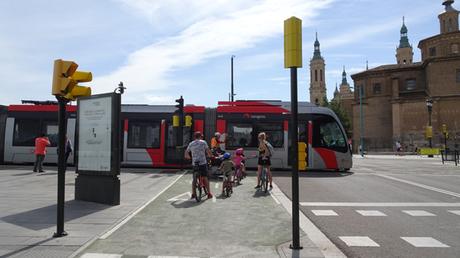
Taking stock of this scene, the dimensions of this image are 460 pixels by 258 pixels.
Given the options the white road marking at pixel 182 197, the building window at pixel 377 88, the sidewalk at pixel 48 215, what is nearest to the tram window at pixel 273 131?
the sidewalk at pixel 48 215

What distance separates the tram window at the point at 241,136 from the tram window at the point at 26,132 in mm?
9938

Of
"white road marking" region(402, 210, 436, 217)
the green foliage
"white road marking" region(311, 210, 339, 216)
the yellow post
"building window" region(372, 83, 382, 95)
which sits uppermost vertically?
"building window" region(372, 83, 382, 95)

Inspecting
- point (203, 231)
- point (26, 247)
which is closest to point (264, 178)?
point (203, 231)

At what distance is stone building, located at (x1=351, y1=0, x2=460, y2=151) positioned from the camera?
66.9 metres

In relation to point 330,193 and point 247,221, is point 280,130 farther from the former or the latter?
point 247,221

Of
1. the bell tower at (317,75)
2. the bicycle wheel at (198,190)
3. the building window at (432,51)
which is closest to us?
the bicycle wheel at (198,190)

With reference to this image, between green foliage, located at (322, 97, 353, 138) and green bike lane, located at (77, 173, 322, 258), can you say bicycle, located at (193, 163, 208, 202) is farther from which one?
green foliage, located at (322, 97, 353, 138)

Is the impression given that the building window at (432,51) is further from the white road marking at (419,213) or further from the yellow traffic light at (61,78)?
the yellow traffic light at (61,78)

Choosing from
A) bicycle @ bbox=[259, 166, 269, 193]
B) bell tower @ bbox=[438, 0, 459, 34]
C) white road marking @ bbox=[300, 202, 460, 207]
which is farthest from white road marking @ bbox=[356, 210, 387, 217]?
bell tower @ bbox=[438, 0, 459, 34]

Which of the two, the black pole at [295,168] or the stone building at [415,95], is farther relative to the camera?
the stone building at [415,95]

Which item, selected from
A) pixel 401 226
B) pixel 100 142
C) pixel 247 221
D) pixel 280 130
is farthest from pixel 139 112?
pixel 401 226

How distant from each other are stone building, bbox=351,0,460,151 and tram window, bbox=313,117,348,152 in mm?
46069

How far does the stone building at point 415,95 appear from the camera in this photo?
66.9m

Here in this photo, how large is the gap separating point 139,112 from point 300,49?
16411 mm
